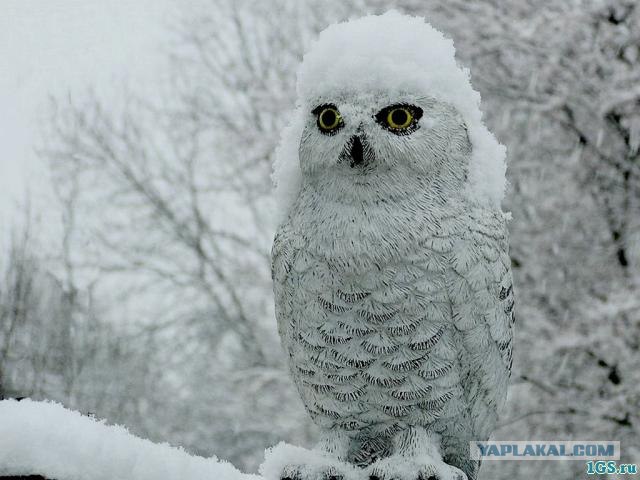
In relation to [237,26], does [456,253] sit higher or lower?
lower

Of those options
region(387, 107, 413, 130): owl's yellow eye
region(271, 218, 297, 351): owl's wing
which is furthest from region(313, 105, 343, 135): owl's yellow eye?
region(271, 218, 297, 351): owl's wing

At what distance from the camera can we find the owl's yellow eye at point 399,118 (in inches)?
58.8

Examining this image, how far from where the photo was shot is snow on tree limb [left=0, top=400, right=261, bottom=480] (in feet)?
4.52

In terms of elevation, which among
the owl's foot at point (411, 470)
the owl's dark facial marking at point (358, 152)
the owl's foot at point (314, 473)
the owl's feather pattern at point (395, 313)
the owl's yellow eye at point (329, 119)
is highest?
the owl's yellow eye at point (329, 119)

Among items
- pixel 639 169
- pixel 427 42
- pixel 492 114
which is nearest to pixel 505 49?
pixel 492 114

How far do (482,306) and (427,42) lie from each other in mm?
625

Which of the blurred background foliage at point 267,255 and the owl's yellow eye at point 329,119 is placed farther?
the blurred background foliage at point 267,255

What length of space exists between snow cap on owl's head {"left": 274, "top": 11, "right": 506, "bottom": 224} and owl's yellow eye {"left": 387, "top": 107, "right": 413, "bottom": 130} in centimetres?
4

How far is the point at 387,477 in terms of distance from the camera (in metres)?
1.44

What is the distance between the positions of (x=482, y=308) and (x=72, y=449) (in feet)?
3.04

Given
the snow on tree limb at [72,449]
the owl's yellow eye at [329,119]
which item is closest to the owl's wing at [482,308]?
the owl's yellow eye at [329,119]

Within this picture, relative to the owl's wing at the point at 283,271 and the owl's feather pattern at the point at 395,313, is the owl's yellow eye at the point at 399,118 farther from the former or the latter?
the owl's wing at the point at 283,271

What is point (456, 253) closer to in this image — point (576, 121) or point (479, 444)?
point (479, 444)

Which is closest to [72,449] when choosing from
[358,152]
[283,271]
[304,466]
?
[304,466]
